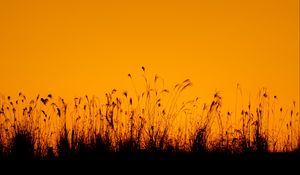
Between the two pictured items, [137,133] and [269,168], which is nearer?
[269,168]

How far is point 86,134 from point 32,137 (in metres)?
0.65

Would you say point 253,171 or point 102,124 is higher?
point 102,124

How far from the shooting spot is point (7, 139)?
662cm

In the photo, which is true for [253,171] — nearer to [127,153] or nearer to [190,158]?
[190,158]

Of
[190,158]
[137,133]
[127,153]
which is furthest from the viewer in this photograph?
[137,133]

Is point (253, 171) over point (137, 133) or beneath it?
beneath

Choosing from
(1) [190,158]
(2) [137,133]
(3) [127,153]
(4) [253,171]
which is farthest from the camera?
(2) [137,133]

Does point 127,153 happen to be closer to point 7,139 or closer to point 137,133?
point 137,133

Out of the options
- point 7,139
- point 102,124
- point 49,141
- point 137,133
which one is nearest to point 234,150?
point 137,133

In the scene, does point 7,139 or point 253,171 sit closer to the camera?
point 253,171

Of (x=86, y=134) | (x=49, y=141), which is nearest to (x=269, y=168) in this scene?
(x=86, y=134)

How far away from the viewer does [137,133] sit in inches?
253

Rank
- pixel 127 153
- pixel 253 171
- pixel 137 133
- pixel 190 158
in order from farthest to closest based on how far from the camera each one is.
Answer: pixel 137 133, pixel 127 153, pixel 190 158, pixel 253 171

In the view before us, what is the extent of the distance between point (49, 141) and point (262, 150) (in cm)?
238
